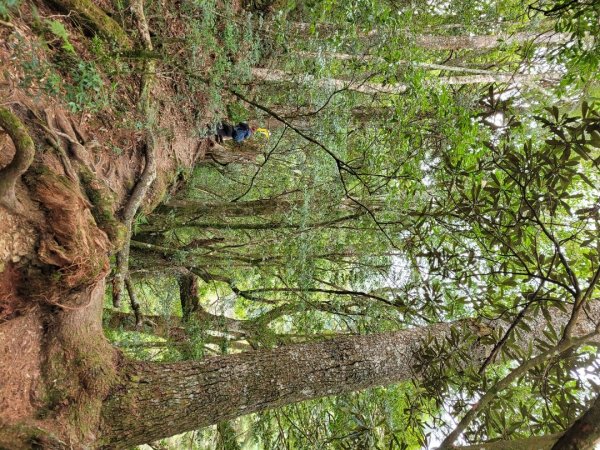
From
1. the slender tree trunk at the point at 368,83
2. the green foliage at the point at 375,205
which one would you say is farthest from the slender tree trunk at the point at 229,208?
the slender tree trunk at the point at 368,83

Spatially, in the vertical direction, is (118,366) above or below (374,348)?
below

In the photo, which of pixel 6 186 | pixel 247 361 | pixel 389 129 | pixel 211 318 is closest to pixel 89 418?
pixel 247 361

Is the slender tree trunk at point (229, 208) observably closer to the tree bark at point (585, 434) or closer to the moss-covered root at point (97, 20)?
the moss-covered root at point (97, 20)

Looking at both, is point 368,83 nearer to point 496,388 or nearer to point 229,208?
point 229,208

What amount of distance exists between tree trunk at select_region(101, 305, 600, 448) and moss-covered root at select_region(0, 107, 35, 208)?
128cm

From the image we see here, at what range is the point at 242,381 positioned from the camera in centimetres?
272

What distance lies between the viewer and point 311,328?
18.3 ft

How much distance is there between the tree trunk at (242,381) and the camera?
2432mm

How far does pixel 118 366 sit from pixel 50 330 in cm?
46

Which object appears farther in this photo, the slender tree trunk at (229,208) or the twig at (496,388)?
the slender tree trunk at (229,208)

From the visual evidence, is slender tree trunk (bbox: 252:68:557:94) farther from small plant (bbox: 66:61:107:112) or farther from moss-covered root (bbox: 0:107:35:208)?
moss-covered root (bbox: 0:107:35:208)

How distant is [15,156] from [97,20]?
1.88 metres

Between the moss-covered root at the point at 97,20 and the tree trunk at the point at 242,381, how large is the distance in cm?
249

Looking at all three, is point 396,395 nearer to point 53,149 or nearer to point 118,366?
point 118,366
